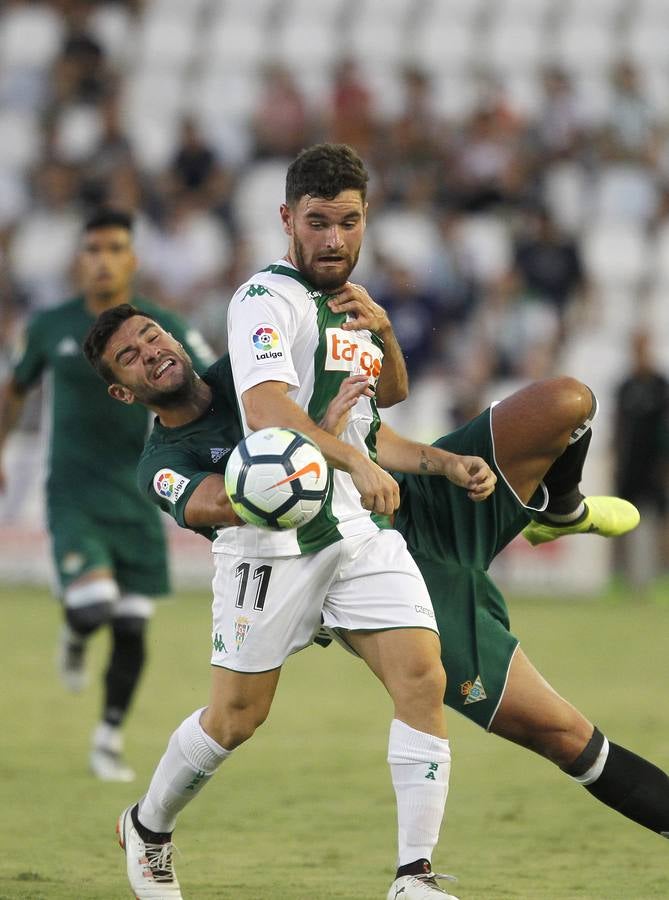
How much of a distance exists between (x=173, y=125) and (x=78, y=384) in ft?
38.8

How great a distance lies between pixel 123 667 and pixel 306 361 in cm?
361

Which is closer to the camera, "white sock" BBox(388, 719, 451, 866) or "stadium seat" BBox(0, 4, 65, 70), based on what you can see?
"white sock" BBox(388, 719, 451, 866)

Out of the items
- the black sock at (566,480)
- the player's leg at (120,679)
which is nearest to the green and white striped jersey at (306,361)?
the black sock at (566,480)

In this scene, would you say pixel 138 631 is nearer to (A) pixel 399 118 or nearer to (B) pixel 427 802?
(B) pixel 427 802

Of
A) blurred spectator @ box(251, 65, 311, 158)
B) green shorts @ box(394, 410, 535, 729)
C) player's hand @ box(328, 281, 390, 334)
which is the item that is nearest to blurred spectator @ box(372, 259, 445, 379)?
blurred spectator @ box(251, 65, 311, 158)

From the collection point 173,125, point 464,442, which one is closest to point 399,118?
point 173,125

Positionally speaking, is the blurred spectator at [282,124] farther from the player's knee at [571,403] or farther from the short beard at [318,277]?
the short beard at [318,277]

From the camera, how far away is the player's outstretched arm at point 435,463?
5066 mm

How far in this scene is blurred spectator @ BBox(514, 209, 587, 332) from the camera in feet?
54.5

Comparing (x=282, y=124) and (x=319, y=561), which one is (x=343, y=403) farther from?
(x=282, y=124)

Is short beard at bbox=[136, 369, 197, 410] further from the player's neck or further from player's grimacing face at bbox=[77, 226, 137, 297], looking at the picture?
player's grimacing face at bbox=[77, 226, 137, 297]

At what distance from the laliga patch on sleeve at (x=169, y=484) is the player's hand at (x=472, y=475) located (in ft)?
2.89

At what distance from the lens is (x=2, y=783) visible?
7.53 meters

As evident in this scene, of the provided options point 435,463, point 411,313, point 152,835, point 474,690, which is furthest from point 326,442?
point 411,313
